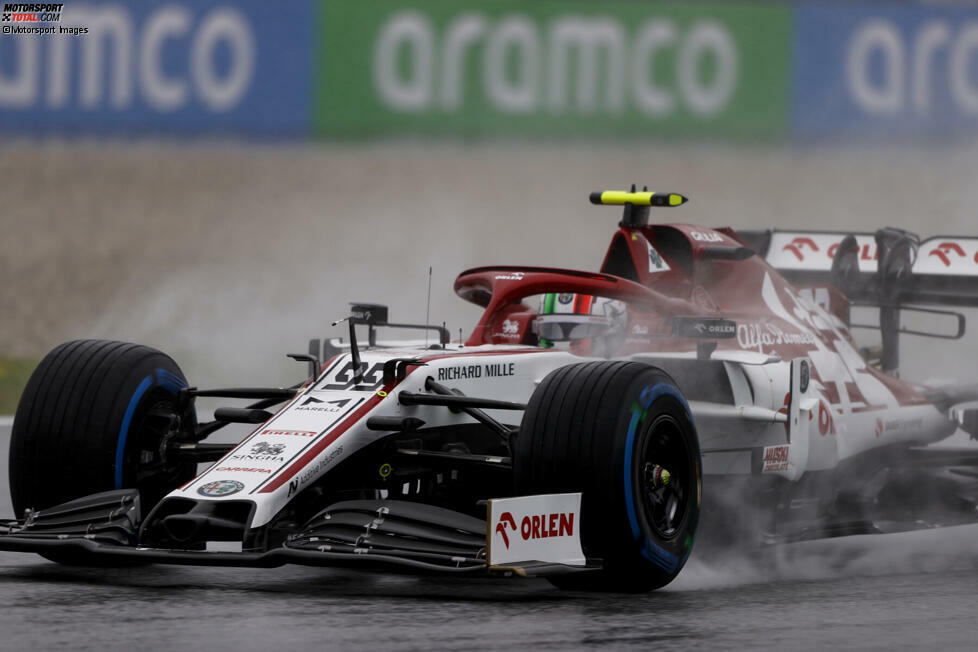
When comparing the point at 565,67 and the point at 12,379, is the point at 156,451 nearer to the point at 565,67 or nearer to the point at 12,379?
the point at 12,379

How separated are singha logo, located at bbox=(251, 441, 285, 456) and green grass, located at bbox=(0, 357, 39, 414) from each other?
23.6 feet

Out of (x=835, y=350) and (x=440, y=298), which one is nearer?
(x=835, y=350)

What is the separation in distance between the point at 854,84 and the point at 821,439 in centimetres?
1016

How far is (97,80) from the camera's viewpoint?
16.1 metres

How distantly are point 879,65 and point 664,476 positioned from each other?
1199 centimetres

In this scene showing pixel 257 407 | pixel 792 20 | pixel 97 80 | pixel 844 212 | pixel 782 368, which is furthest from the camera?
pixel 844 212

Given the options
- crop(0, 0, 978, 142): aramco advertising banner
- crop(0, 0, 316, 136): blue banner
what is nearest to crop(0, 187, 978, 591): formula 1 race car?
crop(0, 0, 316, 136): blue banner

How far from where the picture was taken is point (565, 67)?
1728cm

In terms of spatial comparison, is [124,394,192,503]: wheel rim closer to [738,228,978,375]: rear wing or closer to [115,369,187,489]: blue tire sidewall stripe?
[115,369,187,489]: blue tire sidewall stripe

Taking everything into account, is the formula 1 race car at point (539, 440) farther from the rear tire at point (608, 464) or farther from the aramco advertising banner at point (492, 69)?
the aramco advertising banner at point (492, 69)

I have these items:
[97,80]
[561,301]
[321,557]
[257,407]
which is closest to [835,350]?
[561,301]

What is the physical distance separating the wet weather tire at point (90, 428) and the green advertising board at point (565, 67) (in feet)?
31.3

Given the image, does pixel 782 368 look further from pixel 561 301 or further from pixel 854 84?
pixel 854 84

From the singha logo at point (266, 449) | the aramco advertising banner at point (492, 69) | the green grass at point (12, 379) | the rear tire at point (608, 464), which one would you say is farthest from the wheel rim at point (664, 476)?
the aramco advertising banner at point (492, 69)
